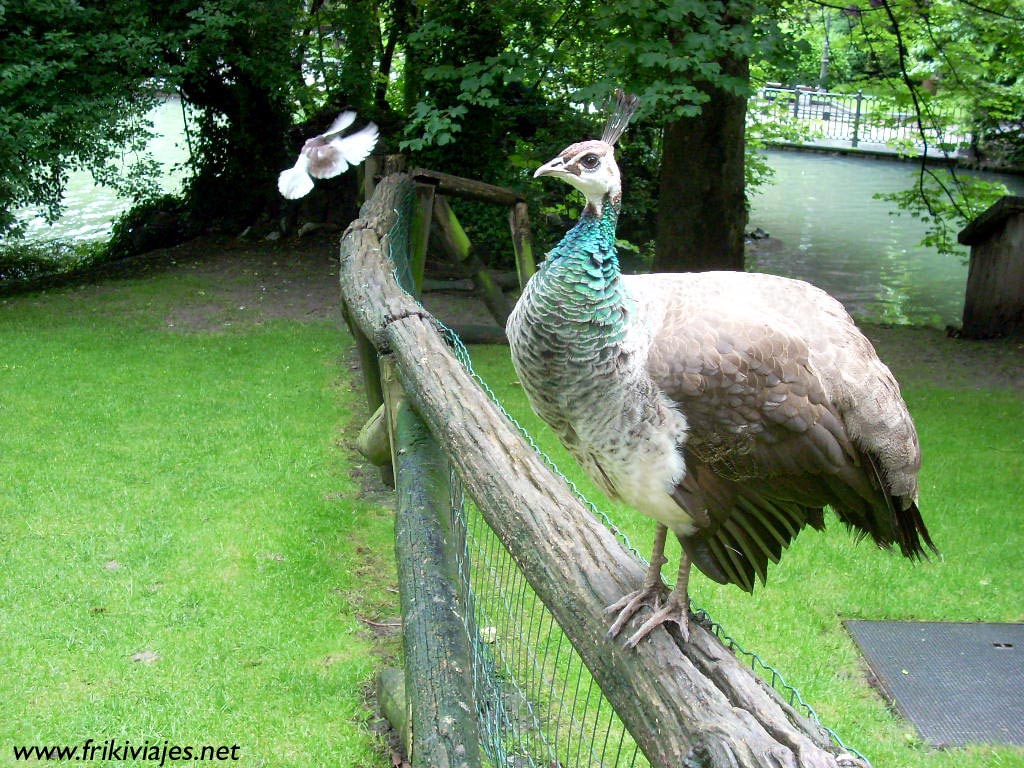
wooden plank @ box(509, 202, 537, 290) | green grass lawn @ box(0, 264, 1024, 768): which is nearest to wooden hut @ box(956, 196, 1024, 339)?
green grass lawn @ box(0, 264, 1024, 768)

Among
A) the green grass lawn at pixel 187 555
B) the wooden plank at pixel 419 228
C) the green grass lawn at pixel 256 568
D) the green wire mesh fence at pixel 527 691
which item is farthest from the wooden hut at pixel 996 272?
the green wire mesh fence at pixel 527 691

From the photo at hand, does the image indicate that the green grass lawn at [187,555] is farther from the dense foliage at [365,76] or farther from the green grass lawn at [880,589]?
the dense foliage at [365,76]

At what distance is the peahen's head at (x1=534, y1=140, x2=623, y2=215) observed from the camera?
7.68 feet

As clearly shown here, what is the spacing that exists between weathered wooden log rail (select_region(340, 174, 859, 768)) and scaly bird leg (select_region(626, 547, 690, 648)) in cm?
2

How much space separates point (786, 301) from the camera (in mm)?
2377

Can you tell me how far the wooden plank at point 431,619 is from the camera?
2.43m

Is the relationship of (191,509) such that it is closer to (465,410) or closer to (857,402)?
(465,410)

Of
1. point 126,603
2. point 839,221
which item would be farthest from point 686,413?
point 839,221

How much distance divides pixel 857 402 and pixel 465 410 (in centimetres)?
114

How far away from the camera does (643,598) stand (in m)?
2.24

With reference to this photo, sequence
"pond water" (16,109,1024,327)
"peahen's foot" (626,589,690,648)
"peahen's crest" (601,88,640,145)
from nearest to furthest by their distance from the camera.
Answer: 1. "peahen's foot" (626,589,690,648)
2. "peahen's crest" (601,88,640,145)
3. "pond water" (16,109,1024,327)

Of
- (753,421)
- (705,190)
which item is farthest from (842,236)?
(753,421)

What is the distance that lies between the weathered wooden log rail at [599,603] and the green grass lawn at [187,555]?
1.23m

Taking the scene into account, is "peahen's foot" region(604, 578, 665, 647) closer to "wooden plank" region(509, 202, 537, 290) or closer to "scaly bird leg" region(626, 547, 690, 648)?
"scaly bird leg" region(626, 547, 690, 648)
